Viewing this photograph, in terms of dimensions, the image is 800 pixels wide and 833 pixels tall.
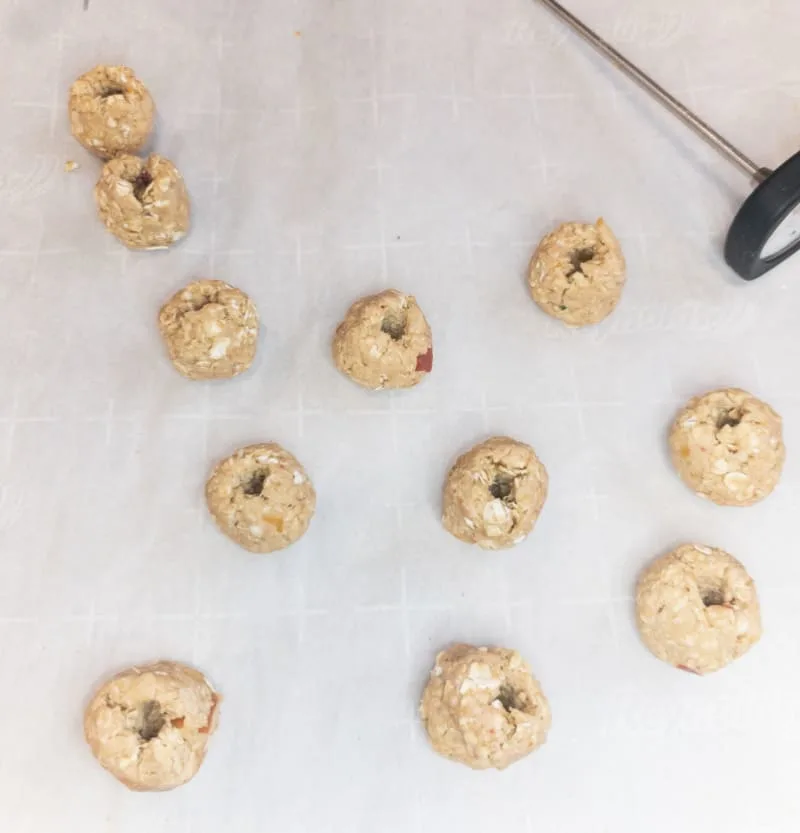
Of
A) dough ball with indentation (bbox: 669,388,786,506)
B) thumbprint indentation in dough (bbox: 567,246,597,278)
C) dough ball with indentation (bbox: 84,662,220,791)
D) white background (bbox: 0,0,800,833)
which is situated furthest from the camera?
thumbprint indentation in dough (bbox: 567,246,597,278)

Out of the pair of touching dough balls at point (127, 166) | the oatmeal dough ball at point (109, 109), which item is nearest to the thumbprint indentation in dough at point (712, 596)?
the pair of touching dough balls at point (127, 166)

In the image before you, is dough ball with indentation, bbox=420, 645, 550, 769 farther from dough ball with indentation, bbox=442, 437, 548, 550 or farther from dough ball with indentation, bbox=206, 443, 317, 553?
dough ball with indentation, bbox=206, 443, 317, 553

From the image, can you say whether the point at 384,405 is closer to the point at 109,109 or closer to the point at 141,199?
the point at 141,199

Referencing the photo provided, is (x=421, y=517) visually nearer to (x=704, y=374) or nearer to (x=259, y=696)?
(x=259, y=696)

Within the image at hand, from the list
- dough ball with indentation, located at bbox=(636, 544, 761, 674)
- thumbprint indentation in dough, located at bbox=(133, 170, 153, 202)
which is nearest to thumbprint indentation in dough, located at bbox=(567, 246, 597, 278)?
dough ball with indentation, located at bbox=(636, 544, 761, 674)

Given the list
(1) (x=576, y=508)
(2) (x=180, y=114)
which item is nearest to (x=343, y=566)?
(1) (x=576, y=508)

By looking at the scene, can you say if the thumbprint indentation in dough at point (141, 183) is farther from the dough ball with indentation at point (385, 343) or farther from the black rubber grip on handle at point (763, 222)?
the black rubber grip on handle at point (763, 222)
